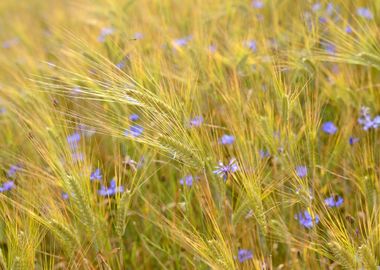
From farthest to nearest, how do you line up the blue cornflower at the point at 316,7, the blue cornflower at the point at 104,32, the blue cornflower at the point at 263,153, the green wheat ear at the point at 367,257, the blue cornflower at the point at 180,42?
the blue cornflower at the point at 104,32
the blue cornflower at the point at 316,7
the blue cornflower at the point at 180,42
the blue cornflower at the point at 263,153
the green wheat ear at the point at 367,257

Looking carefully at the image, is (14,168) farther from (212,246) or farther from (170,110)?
(212,246)

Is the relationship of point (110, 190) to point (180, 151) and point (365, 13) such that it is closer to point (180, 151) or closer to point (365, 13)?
point (180, 151)

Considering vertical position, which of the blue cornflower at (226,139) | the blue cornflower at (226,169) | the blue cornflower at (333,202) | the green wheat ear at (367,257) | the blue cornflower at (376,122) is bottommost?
the green wheat ear at (367,257)

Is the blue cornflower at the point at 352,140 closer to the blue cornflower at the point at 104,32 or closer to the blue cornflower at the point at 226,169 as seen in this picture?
the blue cornflower at the point at 226,169

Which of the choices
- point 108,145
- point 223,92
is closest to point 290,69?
point 223,92

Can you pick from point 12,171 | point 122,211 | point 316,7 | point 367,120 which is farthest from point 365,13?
point 12,171

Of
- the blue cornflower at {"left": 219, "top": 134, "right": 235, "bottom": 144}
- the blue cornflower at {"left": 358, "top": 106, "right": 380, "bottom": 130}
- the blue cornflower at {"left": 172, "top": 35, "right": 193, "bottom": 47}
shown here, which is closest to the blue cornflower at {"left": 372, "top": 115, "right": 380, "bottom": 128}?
the blue cornflower at {"left": 358, "top": 106, "right": 380, "bottom": 130}

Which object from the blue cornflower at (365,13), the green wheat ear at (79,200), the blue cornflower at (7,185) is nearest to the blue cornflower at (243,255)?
the green wheat ear at (79,200)
